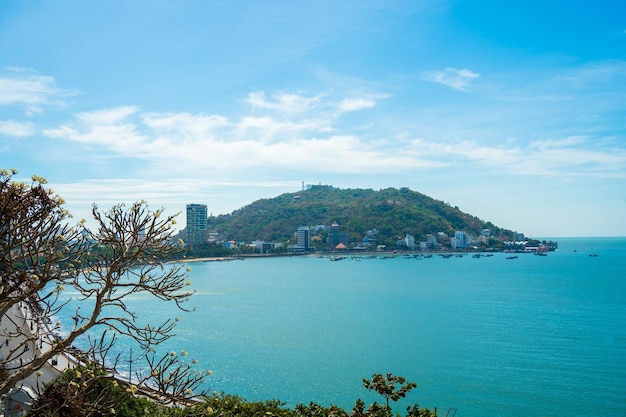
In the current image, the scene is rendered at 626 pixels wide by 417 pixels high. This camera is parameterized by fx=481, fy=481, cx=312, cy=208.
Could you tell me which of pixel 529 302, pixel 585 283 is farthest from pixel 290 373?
pixel 585 283

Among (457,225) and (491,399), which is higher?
(457,225)

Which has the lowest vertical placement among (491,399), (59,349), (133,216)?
(491,399)

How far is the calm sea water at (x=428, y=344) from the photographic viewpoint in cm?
2092

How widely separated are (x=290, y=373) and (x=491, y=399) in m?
9.50

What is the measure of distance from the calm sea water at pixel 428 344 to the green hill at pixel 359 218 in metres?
92.8

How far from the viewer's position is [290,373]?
2419 cm

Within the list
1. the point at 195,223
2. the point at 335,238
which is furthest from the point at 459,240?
the point at 195,223

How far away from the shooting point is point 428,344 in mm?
30062

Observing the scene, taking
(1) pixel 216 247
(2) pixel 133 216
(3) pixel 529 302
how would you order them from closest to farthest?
(2) pixel 133 216 < (3) pixel 529 302 < (1) pixel 216 247

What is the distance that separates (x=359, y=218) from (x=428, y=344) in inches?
4977

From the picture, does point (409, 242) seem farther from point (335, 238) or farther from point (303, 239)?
point (303, 239)

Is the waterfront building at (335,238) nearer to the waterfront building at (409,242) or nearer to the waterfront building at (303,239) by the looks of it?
the waterfront building at (303,239)

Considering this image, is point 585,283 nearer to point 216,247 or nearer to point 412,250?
point 412,250

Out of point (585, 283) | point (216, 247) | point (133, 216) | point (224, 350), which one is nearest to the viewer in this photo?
point (133, 216)
